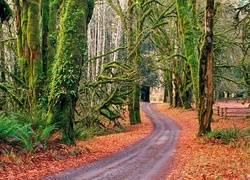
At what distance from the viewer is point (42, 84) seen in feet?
45.3

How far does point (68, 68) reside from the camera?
11.2 m

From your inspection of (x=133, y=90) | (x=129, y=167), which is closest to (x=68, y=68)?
(x=129, y=167)

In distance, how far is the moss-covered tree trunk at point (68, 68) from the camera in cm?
1116

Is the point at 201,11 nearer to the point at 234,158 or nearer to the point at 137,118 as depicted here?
the point at 137,118

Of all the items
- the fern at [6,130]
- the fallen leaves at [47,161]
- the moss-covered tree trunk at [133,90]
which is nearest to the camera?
the fallen leaves at [47,161]

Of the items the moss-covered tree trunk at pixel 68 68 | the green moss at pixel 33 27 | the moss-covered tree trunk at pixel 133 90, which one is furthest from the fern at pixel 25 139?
the moss-covered tree trunk at pixel 133 90

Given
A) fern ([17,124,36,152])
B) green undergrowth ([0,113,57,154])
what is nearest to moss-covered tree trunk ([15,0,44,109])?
green undergrowth ([0,113,57,154])

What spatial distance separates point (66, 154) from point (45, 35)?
7.42 metres

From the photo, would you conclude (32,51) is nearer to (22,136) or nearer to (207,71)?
(22,136)

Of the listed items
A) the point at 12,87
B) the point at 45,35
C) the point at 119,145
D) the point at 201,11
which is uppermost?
the point at 201,11

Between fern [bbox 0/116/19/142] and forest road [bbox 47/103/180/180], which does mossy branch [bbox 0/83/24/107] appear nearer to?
fern [bbox 0/116/19/142]

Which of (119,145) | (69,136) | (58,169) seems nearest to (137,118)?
(119,145)

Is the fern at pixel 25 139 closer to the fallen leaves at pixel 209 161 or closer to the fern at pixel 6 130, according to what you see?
the fern at pixel 6 130

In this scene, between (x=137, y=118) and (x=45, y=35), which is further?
(x=137, y=118)
